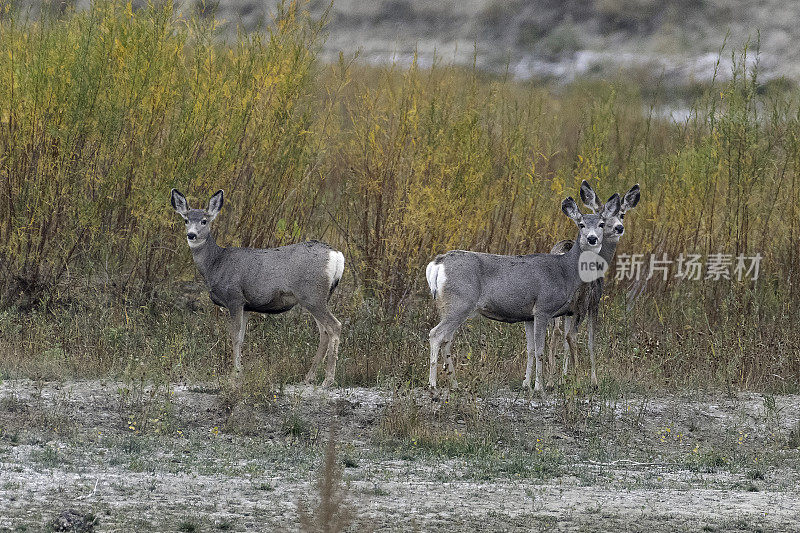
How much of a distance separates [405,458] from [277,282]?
9.21 ft

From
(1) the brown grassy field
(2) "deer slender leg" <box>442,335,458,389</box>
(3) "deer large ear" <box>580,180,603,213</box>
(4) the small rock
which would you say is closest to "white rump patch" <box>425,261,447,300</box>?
(2) "deer slender leg" <box>442,335,458,389</box>

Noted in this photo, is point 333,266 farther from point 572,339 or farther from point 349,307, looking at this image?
point 572,339

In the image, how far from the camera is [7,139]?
492 inches

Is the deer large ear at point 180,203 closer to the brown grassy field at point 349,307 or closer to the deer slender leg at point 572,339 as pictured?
the brown grassy field at point 349,307

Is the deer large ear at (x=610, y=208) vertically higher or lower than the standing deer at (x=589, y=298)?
higher

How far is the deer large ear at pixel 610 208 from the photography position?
11.3 metres

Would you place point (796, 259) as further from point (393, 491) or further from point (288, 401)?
point (393, 491)

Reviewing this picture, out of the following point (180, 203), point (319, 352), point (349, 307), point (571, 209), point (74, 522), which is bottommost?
point (74, 522)

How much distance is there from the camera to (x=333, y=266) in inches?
438

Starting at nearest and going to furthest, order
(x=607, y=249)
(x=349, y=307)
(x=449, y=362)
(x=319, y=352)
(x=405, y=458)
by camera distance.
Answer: (x=405, y=458)
(x=449, y=362)
(x=319, y=352)
(x=607, y=249)
(x=349, y=307)

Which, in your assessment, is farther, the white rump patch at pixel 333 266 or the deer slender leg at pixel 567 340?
the deer slender leg at pixel 567 340

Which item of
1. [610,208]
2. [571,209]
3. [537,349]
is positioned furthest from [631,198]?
[537,349]

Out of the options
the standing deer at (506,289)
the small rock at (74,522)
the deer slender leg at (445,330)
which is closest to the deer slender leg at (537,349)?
the standing deer at (506,289)

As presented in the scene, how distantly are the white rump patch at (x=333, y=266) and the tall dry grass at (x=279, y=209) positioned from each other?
828 mm
